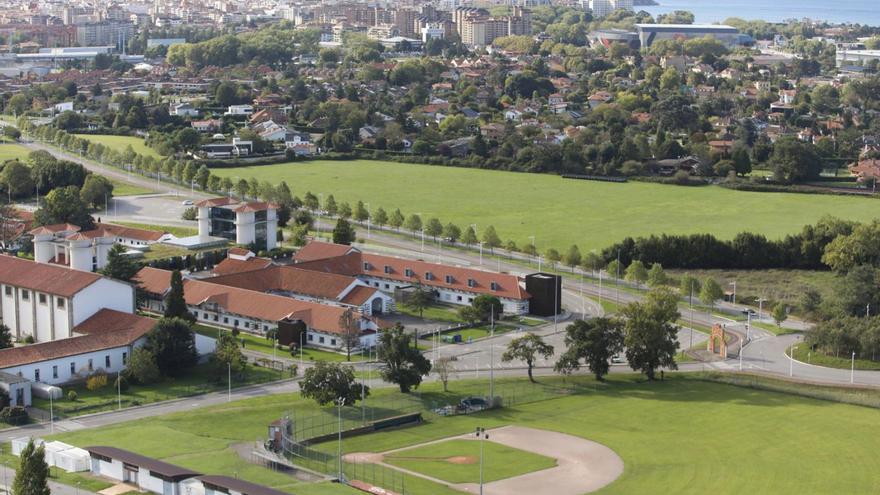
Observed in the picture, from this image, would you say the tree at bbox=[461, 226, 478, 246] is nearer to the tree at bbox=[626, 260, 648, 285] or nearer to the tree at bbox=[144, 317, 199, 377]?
the tree at bbox=[626, 260, 648, 285]

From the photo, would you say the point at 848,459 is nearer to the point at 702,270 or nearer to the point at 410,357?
the point at 410,357

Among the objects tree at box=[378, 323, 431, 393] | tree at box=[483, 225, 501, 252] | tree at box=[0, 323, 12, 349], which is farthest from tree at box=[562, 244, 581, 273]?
tree at box=[0, 323, 12, 349]

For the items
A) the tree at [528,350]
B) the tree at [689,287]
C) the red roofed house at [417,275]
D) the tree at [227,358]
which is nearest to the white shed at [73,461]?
the tree at [227,358]

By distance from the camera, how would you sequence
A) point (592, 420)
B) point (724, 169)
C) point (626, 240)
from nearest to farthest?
point (592, 420)
point (626, 240)
point (724, 169)

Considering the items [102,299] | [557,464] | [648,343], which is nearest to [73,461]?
[557,464]

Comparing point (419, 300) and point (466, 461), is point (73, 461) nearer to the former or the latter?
point (466, 461)

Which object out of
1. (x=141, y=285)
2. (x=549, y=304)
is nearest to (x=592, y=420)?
(x=549, y=304)

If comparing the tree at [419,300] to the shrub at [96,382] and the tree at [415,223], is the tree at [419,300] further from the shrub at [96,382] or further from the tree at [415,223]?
the tree at [415,223]
